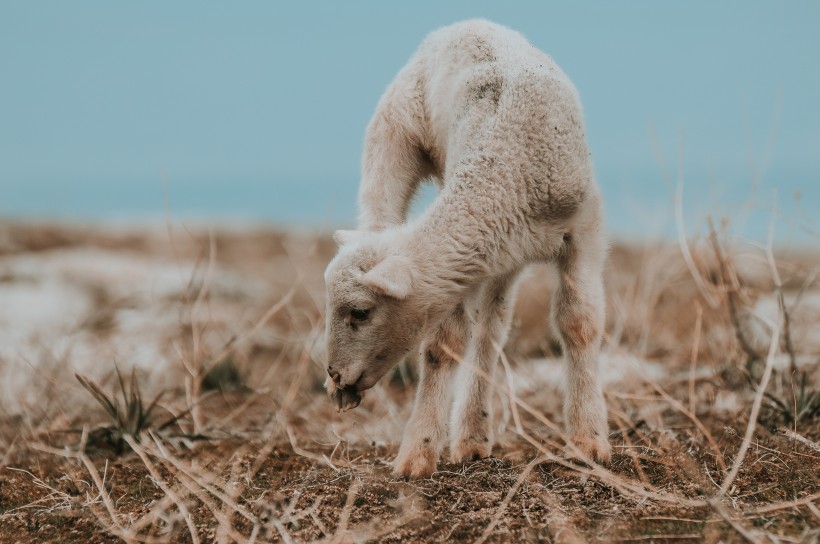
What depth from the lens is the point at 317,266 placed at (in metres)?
15.3

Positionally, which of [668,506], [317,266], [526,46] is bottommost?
[317,266]

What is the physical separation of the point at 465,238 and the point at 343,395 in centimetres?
98

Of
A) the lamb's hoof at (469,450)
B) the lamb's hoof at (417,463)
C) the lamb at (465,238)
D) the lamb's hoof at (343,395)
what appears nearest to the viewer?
the lamb at (465,238)

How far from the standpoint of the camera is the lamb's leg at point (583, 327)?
488cm

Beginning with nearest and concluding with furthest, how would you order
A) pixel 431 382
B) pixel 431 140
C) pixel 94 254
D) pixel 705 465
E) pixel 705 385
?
pixel 705 465
pixel 431 382
pixel 431 140
pixel 705 385
pixel 94 254

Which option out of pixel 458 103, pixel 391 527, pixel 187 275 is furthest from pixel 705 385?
pixel 187 275

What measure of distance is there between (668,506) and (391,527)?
3.93 feet

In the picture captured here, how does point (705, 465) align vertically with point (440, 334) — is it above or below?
below

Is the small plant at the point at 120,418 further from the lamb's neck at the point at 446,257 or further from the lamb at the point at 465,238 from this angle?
the lamb's neck at the point at 446,257

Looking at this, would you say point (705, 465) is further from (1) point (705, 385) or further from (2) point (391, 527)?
(1) point (705, 385)

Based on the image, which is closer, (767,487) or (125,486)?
(767,487)

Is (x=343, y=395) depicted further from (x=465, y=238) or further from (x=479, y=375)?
(x=479, y=375)

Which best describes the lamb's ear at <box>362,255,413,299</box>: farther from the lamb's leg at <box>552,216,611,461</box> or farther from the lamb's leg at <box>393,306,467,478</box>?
the lamb's leg at <box>552,216,611,461</box>

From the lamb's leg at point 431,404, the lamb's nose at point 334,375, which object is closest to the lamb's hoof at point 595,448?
the lamb's leg at point 431,404
